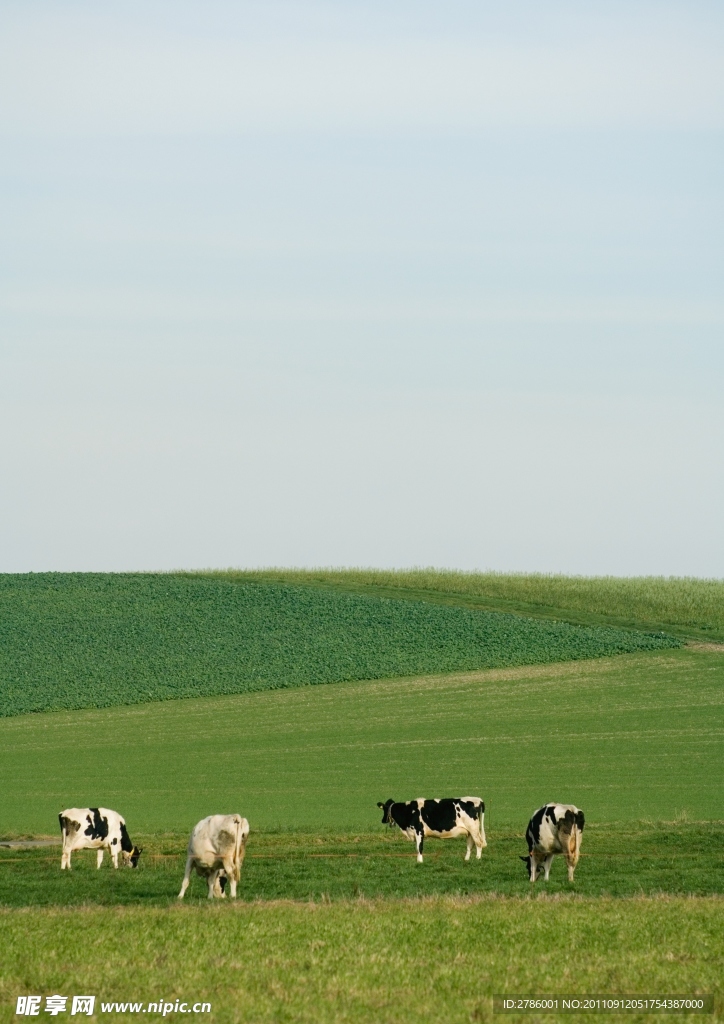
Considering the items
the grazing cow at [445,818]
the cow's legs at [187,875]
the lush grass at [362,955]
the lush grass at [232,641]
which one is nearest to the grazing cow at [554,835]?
the grazing cow at [445,818]

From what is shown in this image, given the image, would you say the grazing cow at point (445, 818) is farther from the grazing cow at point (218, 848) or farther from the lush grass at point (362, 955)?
the lush grass at point (362, 955)

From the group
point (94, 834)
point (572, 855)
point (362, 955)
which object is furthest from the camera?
point (94, 834)

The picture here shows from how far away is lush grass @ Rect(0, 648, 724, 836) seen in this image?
123ft

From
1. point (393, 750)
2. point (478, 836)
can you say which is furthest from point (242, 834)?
point (393, 750)

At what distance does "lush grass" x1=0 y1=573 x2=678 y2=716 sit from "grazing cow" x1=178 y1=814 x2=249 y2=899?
44.4 m

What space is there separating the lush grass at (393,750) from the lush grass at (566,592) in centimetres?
1304

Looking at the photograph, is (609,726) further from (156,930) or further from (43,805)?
(156,930)

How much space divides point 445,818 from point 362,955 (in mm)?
13330

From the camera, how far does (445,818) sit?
2680 centimetres

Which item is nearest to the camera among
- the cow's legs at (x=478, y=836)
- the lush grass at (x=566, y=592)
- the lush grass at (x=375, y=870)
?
the lush grass at (x=375, y=870)

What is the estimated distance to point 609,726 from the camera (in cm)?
5312

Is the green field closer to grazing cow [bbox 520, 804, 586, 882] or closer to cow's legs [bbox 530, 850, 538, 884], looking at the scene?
cow's legs [bbox 530, 850, 538, 884]

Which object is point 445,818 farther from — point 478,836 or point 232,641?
point 232,641

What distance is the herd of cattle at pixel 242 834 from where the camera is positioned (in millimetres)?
19750
